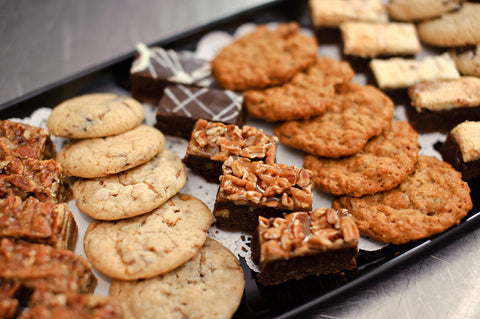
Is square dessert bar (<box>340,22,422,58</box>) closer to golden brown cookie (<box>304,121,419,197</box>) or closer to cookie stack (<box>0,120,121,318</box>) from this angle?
golden brown cookie (<box>304,121,419,197</box>)

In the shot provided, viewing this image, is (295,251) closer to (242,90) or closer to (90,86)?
(242,90)

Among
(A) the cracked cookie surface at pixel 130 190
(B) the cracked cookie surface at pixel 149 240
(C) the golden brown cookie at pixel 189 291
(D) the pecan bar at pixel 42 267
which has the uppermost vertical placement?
(A) the cracked cookie surface at pixel 130 190

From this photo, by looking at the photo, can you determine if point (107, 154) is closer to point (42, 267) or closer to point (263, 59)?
point (42, 267)

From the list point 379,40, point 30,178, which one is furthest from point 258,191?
point 379,40

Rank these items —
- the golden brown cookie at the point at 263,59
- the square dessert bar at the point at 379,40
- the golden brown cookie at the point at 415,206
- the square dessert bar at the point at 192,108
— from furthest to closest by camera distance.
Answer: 1. the square dessert bar at the point at 379,40
2. the golden brown cookie at the point at 263,59
3. the square dessert bar at the point at 192,108
4. the golden brown cookie at the point at 415,206

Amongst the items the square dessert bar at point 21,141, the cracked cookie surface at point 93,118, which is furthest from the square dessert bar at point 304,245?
the square dessert bar at point 21,141

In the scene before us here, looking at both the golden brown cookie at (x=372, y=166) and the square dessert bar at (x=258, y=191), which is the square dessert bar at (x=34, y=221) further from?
the golden brown cookie at (x=372, y=166)

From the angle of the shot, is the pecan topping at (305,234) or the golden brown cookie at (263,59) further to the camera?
the golden brown cookie at (263,59)

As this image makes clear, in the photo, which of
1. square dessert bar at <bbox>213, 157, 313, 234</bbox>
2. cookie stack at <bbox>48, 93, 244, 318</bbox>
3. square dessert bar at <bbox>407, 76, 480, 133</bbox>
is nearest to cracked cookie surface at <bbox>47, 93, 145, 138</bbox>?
cookie stack at <bbox>48, 93, 244, 318</bbox>
